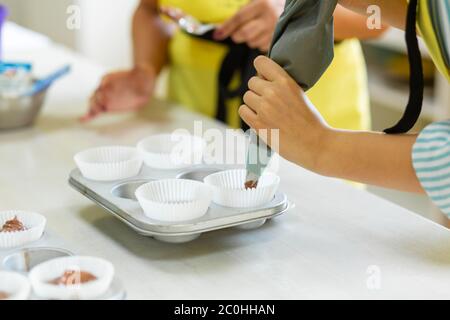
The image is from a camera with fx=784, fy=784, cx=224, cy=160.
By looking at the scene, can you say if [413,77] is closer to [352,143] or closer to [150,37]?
[352,143]

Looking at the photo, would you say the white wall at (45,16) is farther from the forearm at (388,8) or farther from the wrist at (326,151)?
the wrist at (326,151)

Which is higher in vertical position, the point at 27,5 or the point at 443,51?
the point at 443,51

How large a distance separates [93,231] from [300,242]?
24 centimetres

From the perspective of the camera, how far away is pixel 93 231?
0.90 metres

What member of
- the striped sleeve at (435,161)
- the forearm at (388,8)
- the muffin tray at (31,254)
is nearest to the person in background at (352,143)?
the striped sleeve at (435,161)

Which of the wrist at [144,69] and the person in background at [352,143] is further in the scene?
the wrist at [144,69]

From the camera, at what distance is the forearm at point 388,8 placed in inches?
36.0

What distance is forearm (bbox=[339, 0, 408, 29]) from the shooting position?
0.91m

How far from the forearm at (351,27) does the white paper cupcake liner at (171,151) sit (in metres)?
0.35

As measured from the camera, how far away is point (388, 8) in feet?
3.02

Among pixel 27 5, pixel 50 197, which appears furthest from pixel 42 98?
pixel 27 5

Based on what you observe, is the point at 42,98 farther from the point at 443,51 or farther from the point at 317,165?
the point at 443,51
